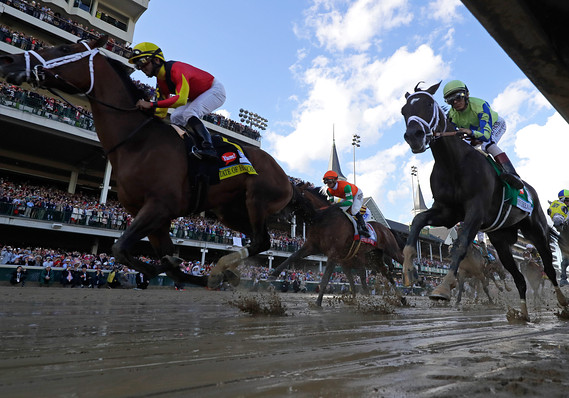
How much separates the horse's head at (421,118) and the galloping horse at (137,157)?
5.64ft

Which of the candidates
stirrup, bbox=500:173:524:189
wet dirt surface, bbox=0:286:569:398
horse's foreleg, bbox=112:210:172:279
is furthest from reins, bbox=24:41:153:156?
stirrup, bbox=500:173:524:189

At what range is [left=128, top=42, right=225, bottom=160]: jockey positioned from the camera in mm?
3793

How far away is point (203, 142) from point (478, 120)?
340 centimetres

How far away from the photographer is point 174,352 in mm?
1703

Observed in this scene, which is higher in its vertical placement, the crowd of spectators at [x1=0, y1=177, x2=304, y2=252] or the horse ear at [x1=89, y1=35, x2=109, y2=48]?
the crowd of spectators at [x1=0, y1=177, x2=304, y2=252]

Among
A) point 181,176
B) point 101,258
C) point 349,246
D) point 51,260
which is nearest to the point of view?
point 181,176

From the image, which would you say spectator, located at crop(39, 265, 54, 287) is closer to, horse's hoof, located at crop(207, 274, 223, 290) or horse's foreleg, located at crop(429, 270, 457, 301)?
horse's hoof, located at crop(207, 274, 223, 290)

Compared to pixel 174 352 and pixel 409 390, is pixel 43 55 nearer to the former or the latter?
pixel 174 352

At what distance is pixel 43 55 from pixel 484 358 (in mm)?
4468

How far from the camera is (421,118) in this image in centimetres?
393

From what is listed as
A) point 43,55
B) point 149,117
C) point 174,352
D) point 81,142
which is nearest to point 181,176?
point 149,117

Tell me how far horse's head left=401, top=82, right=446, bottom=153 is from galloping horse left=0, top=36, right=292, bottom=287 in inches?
67.7

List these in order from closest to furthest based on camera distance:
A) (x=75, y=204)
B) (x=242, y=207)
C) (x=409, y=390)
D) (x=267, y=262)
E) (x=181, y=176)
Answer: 1. (x=409, y=390)
2. (x=181, y=176)
3. (x=242, y=207)
4. (x=75, y=204)
5. (x=267, y=262)

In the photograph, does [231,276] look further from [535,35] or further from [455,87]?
[455,87]
